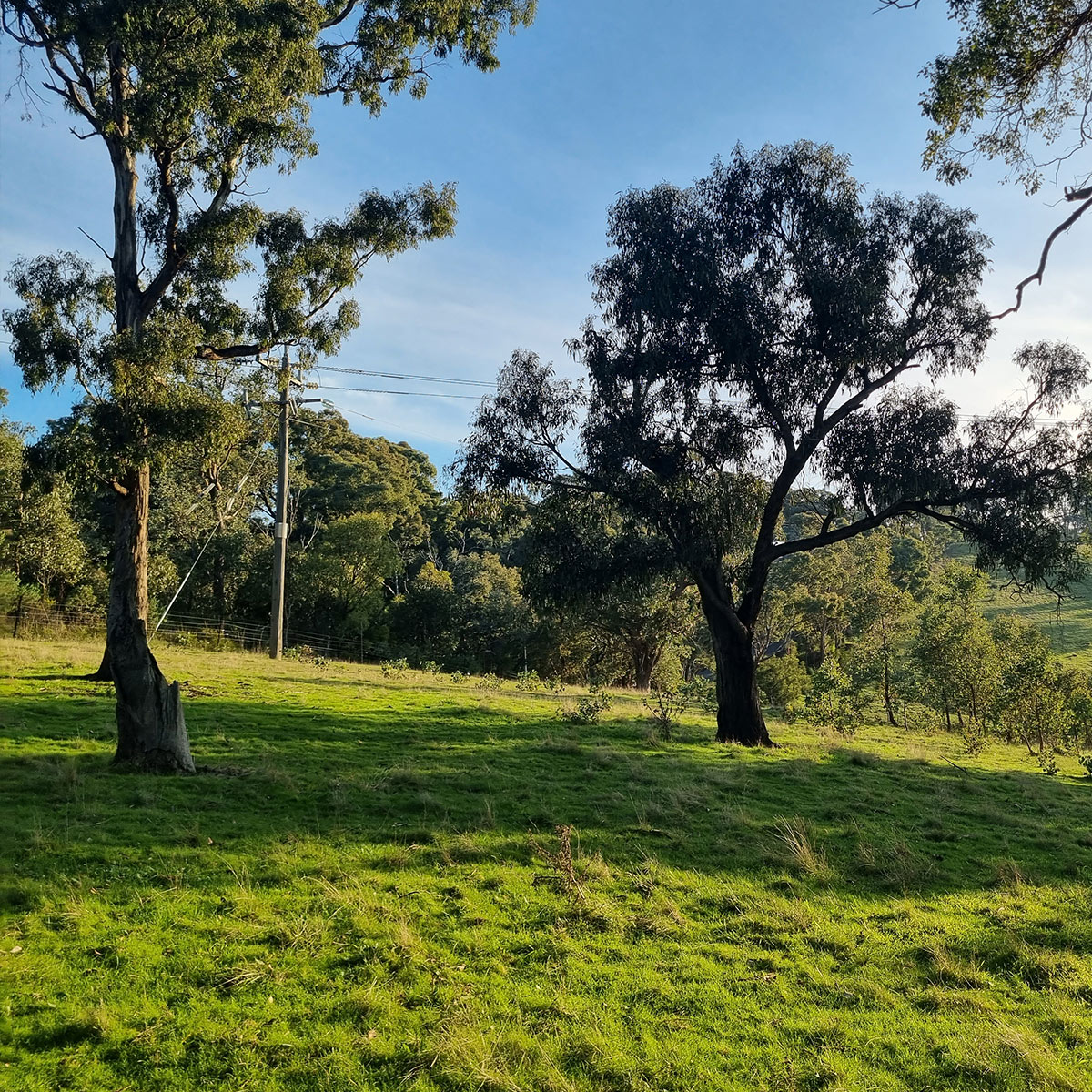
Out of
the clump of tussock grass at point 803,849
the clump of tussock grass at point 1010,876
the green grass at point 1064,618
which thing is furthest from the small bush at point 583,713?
the green grass at point 1064,618

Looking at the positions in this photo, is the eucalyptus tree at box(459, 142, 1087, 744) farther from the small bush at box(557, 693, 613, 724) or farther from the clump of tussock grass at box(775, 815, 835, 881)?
the clump of tussock grass at box(775, 815, 835, 881)

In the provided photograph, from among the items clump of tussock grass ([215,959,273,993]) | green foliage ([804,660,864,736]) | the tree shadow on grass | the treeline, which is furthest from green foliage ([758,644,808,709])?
clump of tussock grass ([215,959,273,993])

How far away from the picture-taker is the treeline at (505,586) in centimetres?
1753

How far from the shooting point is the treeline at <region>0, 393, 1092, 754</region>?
1753 cm

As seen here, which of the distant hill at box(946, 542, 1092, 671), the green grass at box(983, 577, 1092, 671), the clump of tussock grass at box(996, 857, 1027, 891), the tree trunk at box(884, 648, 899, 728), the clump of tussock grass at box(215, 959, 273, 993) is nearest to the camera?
the clump of tussock grass at box(215, 959, 273, 993)

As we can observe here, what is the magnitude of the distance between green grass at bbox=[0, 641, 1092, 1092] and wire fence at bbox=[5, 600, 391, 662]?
18.8 m

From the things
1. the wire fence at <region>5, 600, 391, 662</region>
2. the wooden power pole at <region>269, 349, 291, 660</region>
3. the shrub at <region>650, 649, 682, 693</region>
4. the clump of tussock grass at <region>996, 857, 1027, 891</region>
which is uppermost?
the wooden power pole at <region>269, 349, 291, 660</region>

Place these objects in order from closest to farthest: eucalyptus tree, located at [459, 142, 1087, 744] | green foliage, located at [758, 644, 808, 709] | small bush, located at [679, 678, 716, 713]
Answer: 1. eucalyptus tree, located at [459, 142, 1087, 744]
2. small bush, located at [679, 678, 716, 713]
3. green foliage, located at [758, 644, 808, 709]

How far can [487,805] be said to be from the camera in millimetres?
8898

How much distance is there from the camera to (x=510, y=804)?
9.31 meters

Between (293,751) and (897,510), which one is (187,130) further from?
(897,510)

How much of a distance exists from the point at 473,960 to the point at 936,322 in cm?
1620

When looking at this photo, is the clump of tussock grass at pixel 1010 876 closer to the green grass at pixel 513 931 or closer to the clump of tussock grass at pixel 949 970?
the green grass at pixel 513 931

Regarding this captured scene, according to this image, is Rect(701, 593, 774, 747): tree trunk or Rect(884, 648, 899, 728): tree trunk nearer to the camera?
Rect(701, 593, 774, 747): tree trunk
